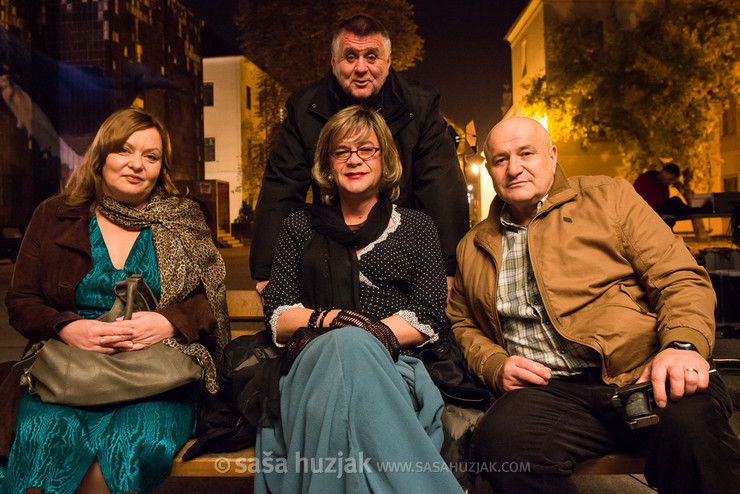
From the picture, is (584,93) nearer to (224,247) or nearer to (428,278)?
(224,247)

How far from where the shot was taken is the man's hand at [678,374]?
2.04 meters

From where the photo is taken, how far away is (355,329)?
2066 millimetres

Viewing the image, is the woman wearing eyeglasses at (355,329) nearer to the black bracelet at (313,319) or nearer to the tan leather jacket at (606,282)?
the black bracelet at (313,319)

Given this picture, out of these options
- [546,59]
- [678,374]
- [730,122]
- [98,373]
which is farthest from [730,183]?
[98,373]

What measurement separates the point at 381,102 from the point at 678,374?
216 cm

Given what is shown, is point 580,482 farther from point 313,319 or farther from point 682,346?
point 313,319

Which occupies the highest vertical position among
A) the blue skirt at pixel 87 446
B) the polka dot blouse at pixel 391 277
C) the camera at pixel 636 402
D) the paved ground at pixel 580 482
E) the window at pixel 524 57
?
the window at pixel 524 57

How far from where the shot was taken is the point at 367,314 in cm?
253

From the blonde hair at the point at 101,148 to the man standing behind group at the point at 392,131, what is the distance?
0.76 metres

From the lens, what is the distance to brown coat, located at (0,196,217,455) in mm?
2482

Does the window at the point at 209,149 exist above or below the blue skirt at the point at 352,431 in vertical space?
above

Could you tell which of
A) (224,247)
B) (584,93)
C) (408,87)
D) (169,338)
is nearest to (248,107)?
(224,247)

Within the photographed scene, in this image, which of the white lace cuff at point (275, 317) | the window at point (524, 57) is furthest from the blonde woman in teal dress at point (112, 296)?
the window at point (524, 57)

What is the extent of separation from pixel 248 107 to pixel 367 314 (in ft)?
44.8
